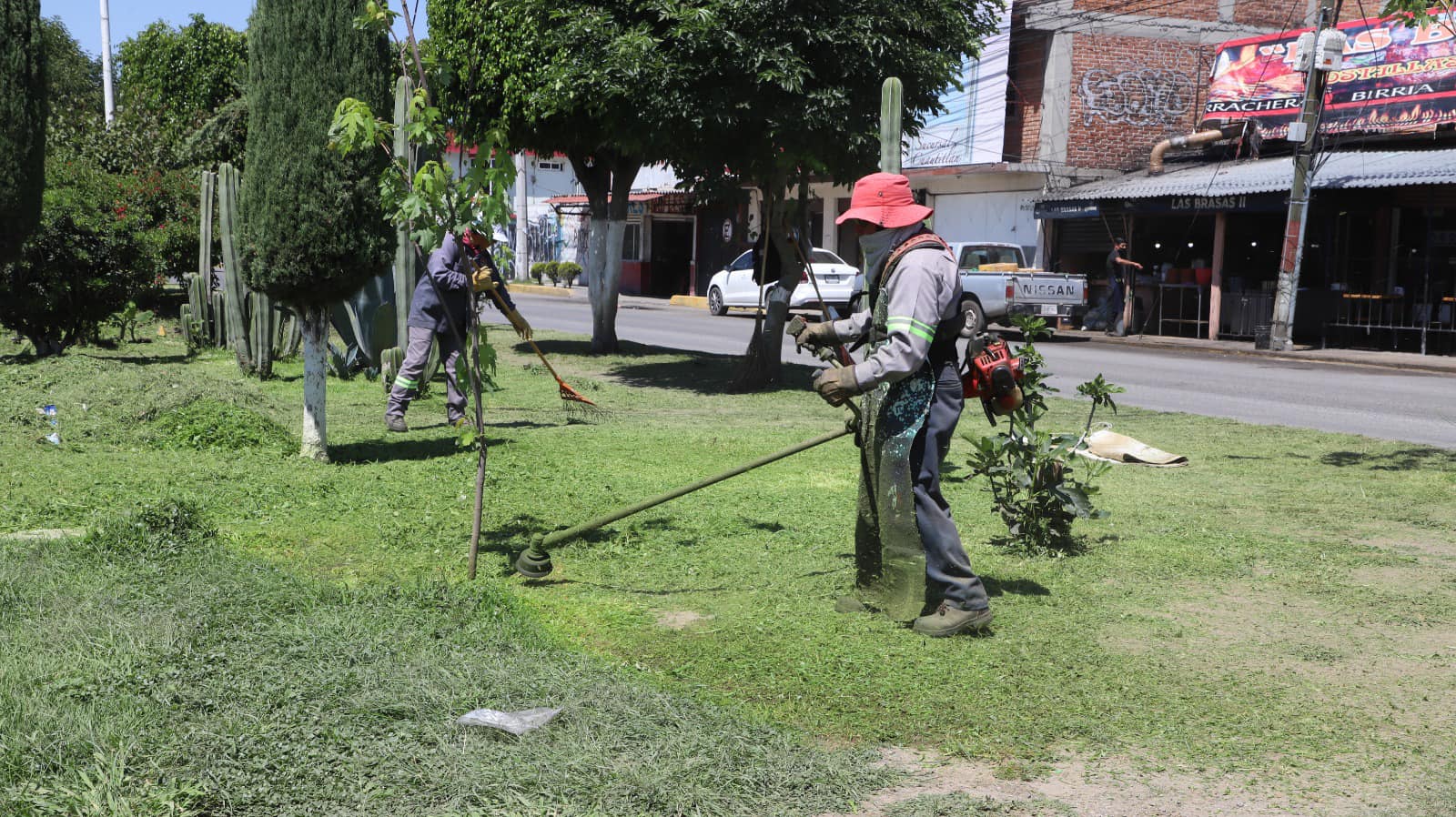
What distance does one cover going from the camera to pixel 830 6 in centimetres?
1195

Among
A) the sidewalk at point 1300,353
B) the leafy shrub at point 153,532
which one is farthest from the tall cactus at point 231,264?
the sidewalk at point 1300,353

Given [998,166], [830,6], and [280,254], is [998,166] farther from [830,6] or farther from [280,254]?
[280,254]

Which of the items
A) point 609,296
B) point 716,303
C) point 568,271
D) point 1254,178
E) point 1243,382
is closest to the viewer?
point 1243,382

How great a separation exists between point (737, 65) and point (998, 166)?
18.3 metres

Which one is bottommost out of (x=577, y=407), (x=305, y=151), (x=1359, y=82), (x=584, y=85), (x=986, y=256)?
(x=577, y=407)

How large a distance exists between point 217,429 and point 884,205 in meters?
5.68

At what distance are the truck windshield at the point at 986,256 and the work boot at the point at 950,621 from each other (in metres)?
20.7

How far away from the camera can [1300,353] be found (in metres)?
21.5

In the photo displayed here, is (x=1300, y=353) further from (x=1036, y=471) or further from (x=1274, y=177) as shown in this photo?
(x=1036, y=471)

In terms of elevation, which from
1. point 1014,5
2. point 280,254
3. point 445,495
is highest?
point 1014,5

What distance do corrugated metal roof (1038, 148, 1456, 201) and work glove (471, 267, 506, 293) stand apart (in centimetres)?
1641

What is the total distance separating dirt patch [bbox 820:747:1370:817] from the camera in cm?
335

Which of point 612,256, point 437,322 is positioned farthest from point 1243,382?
point 437,322

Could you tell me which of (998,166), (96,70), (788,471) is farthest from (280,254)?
(96,70)
